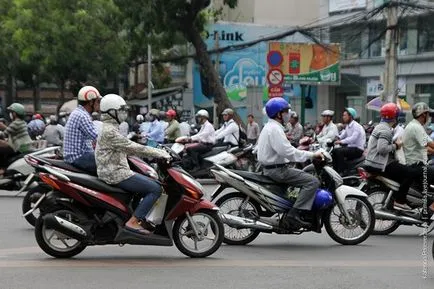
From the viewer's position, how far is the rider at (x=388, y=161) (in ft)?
29.9

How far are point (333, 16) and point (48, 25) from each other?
1367 cm

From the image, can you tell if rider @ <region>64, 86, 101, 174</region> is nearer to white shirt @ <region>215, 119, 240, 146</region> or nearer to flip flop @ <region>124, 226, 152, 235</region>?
flip flop @ <region>124, 226, 152, 235</region>

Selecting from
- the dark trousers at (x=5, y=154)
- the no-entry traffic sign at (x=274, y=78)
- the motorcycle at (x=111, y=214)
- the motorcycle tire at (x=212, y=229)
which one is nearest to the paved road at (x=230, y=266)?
the motorcycle tire at (x=212, y=229)

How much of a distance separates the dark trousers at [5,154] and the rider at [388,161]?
621 cm

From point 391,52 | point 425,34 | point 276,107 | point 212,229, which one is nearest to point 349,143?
point 391,52

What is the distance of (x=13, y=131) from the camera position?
12.2m

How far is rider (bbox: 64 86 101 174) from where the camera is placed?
7457 millimetres

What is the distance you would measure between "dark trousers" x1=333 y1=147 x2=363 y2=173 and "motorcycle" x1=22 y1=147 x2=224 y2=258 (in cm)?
769

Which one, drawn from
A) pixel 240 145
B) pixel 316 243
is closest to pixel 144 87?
pixel 240 145

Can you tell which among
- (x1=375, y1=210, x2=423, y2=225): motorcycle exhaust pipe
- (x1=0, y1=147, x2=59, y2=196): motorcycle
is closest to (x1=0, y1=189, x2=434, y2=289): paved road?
(x1=375, y1=210, x2=423, y2=225): motorcycle exhaust pipe

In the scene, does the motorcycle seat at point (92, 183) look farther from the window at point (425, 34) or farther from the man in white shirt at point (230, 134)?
the window at point (425, 34)

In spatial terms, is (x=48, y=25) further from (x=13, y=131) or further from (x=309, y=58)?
(x=13, y=131)

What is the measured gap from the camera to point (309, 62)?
29.9 m

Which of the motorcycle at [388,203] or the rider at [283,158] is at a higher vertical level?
the rider at [283,158]
